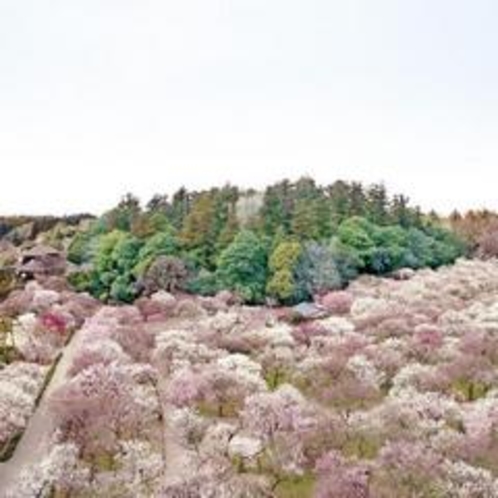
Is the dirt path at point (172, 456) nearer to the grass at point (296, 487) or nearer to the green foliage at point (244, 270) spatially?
the grass at point (296, 487)

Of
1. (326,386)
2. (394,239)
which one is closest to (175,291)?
(394,239)

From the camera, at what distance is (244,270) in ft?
232

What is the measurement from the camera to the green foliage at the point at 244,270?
70562 mm

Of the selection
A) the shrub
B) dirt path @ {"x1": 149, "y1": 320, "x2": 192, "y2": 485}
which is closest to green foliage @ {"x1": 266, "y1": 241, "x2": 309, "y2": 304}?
the shrub

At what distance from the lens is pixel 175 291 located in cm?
7094

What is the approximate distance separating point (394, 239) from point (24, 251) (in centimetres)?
3457

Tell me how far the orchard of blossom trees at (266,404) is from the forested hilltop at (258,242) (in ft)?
27.2

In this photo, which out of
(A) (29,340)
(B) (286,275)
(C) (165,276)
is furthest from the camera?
(C) (165,276)

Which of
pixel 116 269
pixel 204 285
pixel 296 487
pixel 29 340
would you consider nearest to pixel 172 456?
pixel 296 487

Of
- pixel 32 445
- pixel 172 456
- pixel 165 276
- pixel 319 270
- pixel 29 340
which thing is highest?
pixel 319 270

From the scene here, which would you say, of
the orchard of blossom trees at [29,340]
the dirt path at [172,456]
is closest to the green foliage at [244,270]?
the orchard of blossom trees at [29,340]

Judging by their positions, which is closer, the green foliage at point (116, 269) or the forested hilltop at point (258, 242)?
the forested hilltop at point (258, 242)

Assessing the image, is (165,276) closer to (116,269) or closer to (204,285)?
(204,285)

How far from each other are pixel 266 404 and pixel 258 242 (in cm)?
3557
